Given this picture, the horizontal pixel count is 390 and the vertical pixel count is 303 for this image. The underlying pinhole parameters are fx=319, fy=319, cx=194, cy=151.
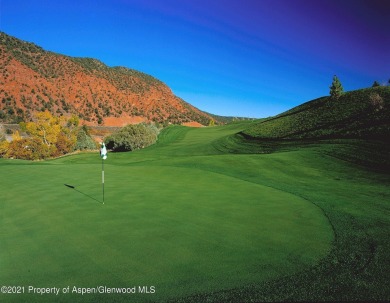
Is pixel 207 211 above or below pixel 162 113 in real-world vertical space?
below

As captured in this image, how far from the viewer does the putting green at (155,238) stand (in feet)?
17.9

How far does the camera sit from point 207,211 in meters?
9.49

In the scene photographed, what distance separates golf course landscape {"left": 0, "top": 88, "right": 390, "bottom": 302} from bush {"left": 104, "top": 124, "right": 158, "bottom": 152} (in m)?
33.7

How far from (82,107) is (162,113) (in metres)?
31.7

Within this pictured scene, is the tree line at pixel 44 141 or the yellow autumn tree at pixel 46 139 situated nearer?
the tree line at pixel 44 141

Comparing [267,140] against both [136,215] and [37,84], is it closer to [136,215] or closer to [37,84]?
[136,215]

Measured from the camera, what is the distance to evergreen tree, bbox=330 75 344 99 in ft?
166

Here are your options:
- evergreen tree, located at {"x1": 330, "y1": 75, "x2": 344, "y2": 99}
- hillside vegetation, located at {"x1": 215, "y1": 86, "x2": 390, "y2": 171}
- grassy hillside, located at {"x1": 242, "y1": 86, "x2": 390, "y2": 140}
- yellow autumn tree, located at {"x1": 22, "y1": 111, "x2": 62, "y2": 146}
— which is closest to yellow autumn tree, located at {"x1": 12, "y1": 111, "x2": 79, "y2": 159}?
yellow autumn tree, located at {"x1": 22, "y1": 111, "x2": 62, "y2": 146}

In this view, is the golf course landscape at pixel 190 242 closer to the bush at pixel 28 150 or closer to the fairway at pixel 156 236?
the fairway at pixel 156 236

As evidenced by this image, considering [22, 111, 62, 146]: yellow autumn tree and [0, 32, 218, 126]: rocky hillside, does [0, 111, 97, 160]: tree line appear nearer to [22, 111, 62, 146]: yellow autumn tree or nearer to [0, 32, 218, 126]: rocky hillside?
[22, 111, 62, 146]: yellow autumn tree

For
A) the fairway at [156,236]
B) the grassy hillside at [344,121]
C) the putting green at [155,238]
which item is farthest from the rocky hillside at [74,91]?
the putting green at [155,238]

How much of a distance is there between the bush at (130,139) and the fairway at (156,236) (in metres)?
A: 34.1

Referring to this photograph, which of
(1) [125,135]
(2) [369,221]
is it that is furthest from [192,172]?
(1) [125,135]

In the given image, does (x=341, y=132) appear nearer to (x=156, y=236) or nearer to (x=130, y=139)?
(x=130, y=139)
